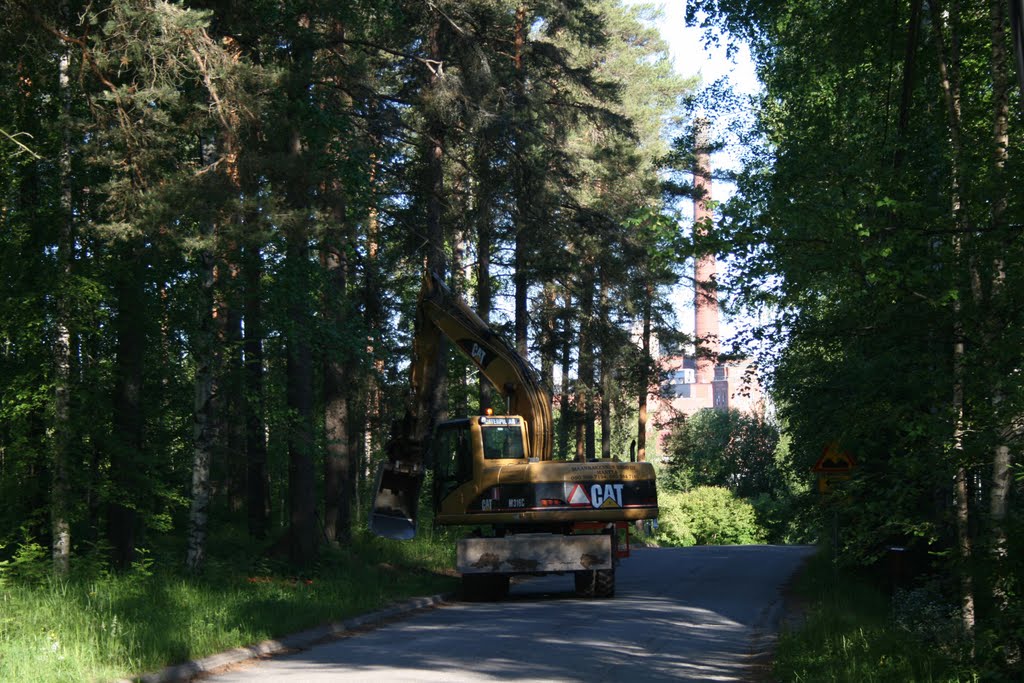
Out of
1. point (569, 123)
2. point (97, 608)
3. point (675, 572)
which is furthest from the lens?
point (569, 123)

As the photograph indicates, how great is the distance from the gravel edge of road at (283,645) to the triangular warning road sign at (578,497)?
9.61 feet

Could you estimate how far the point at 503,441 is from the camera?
19.9 m

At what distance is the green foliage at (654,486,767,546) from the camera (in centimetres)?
5778

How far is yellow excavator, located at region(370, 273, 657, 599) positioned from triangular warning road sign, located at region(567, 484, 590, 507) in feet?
0.06

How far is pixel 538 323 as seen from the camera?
3675cm

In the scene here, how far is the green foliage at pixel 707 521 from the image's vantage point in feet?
190

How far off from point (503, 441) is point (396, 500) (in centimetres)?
241

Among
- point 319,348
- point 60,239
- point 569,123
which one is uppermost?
point 569,123

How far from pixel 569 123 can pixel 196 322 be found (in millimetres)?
14296

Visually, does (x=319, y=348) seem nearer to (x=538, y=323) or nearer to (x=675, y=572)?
(x=675, y=572)

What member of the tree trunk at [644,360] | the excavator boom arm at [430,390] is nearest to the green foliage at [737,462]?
the tree trunk at [644,360]

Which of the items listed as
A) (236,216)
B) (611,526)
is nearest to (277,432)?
(236,216)

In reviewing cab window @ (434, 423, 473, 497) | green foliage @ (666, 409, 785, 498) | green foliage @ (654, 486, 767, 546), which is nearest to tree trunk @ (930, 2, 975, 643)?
cab window @ (434, 423, 473, 497)

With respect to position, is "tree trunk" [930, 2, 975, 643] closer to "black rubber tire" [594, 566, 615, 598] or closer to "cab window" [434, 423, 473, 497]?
"black rubber tire" [594, 566, 615, 598]
